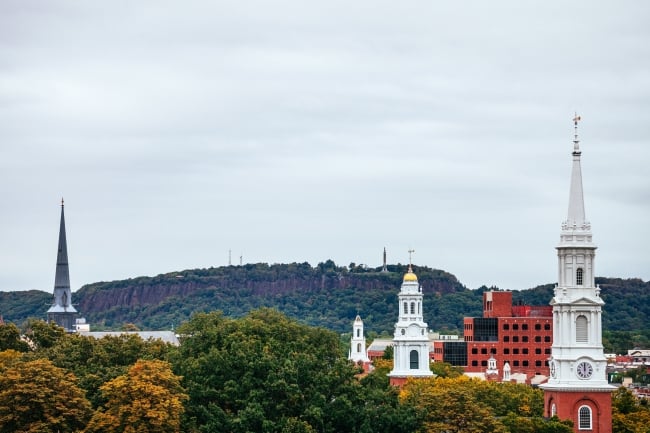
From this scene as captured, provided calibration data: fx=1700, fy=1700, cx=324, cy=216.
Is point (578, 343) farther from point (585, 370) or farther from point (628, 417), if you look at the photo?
point (628, 417)

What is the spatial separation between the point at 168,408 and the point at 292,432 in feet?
26.2

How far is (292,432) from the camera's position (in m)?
104

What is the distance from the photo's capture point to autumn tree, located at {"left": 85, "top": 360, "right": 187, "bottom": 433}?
104688mm

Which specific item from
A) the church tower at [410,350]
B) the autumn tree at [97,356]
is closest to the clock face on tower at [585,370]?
the autumn tree at [97,356]

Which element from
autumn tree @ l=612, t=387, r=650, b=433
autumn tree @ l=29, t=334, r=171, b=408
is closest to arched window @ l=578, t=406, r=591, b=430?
autumn tree @ l=612, t=387, r=650, b=433

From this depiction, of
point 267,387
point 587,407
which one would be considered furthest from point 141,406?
point 587,407

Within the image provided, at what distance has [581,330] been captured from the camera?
413 ft

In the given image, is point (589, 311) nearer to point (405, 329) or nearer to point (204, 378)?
point (204, 378)

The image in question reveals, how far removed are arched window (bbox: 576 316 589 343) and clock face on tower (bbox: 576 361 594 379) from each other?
74.2 inches

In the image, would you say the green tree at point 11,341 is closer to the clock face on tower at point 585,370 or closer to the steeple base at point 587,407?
the steeple base at point 587,407

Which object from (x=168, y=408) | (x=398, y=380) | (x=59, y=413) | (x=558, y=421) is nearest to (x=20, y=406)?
(x=59, y=413)

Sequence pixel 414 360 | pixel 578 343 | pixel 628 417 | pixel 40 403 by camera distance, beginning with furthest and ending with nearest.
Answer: pixel 414 360 → pixel 628 417 → pixel 578 343 → pixel 40 403

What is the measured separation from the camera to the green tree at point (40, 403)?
10556 centimetres

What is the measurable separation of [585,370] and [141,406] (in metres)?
36.2
